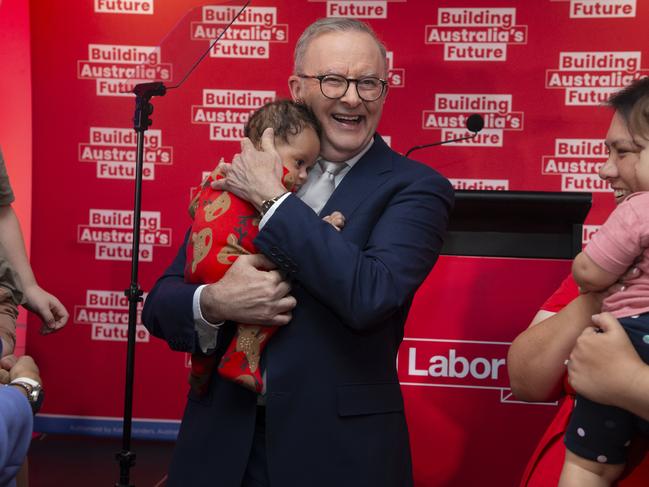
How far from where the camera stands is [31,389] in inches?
54.7

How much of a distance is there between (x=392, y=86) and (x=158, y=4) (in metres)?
1.38

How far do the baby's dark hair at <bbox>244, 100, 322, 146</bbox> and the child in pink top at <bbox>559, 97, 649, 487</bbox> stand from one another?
0.69 m

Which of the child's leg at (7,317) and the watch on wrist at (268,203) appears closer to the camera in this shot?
the watch on wrist at (268,203)

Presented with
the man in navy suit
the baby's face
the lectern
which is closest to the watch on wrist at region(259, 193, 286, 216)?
the man in navy suit

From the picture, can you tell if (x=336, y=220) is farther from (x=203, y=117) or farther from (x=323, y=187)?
(x=203, y=117)

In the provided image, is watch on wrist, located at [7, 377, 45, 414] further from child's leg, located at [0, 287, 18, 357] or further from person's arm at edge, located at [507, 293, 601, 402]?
person's arm at edge, located at [507, 293, 601, 402]

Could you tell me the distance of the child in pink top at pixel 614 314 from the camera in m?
1.33

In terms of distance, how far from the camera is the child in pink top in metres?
1.33

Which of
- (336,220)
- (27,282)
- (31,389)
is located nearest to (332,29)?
(336,220)

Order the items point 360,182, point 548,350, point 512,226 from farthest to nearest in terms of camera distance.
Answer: point 512,226 < point 360,182 < point 548,350

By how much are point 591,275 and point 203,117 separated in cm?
320

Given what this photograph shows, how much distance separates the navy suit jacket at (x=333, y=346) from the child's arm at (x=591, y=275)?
368 mm

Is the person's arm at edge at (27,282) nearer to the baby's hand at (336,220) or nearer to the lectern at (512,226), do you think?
the baby's hand at (336,220)

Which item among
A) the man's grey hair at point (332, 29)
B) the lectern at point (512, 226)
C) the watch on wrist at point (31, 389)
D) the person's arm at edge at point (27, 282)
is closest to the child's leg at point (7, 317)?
the person's arm at edge at point (27, 282)
